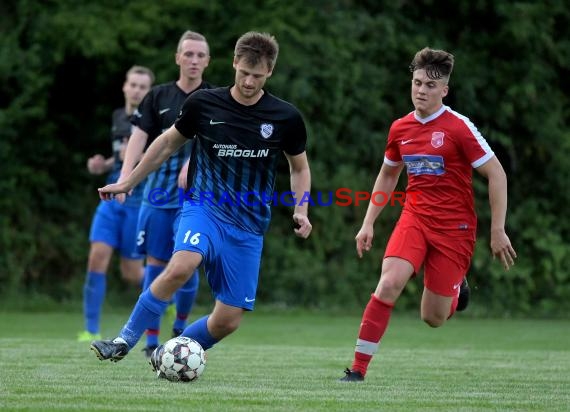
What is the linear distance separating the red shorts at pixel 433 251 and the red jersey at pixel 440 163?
0.21 ft

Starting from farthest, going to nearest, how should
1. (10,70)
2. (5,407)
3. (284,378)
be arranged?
(10,70) → (284,378) → (5,407)

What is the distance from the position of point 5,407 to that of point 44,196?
11.8m

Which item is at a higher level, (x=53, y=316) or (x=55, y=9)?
(x=55, y=9)

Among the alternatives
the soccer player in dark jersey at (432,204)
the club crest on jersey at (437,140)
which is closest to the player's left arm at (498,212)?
the soccer player in dark jersey at (432,204)

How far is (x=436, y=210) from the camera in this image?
7434 millimetres

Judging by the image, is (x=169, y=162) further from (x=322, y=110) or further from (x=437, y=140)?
(x=322, y=110)

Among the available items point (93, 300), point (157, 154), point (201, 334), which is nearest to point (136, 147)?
point (157, 154)

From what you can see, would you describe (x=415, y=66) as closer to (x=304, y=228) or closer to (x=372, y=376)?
(x=304, y=228)

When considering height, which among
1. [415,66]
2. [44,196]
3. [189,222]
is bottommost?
[44,196]

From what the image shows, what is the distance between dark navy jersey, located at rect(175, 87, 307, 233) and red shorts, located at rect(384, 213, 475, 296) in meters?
0.90

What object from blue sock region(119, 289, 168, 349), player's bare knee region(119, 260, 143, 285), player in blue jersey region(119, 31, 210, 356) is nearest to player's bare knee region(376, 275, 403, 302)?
blue sock region(119, 289, 168, 349)

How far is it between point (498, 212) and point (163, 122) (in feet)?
9.70

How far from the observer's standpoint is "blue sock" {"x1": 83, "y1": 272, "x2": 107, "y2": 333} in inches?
434

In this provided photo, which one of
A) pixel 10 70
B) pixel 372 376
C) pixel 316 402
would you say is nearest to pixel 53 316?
pixel 10 70
